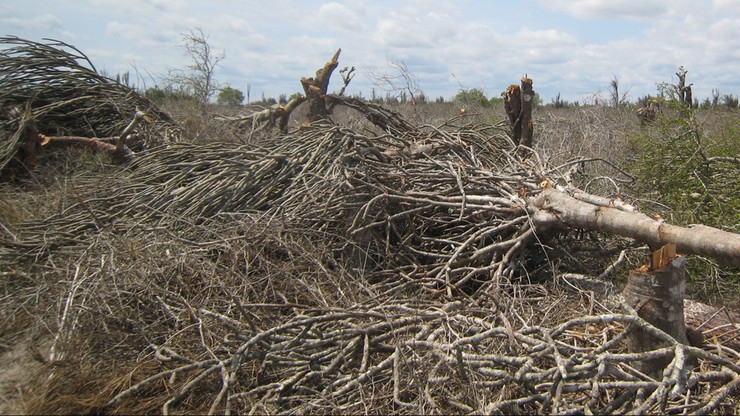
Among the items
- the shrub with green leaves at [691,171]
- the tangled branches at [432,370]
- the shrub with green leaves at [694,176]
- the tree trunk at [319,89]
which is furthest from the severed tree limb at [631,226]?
the tree trunk at [319,89]

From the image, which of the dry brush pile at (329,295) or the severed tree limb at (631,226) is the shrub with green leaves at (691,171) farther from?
the severed tree limb at (631,226)

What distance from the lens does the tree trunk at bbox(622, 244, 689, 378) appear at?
2904 millimetres

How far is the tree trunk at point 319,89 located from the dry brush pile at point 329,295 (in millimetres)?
2180

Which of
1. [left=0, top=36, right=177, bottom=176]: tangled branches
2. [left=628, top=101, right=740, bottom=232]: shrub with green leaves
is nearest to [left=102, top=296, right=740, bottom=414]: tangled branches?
[left=628, top=101, right=740, bottom=232]: shrub with green leaves

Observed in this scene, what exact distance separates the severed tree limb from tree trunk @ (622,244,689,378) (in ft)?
0.44

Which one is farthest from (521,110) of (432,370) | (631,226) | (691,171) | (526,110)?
(432,370)

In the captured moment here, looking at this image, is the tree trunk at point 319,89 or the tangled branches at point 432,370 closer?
the tangled branches at point 432,370

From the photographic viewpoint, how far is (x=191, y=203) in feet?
16.0

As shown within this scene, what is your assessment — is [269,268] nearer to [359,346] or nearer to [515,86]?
[359,346]

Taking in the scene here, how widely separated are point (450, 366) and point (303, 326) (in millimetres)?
876

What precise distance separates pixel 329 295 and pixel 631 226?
1.89 m

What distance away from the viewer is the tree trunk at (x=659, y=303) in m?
2.90

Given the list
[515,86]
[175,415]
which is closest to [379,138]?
[515,86]

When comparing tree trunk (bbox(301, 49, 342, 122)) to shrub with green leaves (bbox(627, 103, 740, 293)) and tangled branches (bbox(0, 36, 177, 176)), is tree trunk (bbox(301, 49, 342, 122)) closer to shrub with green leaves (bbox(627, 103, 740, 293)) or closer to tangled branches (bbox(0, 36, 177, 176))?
tangled branches (bbox(0, 36, 177, 176))
